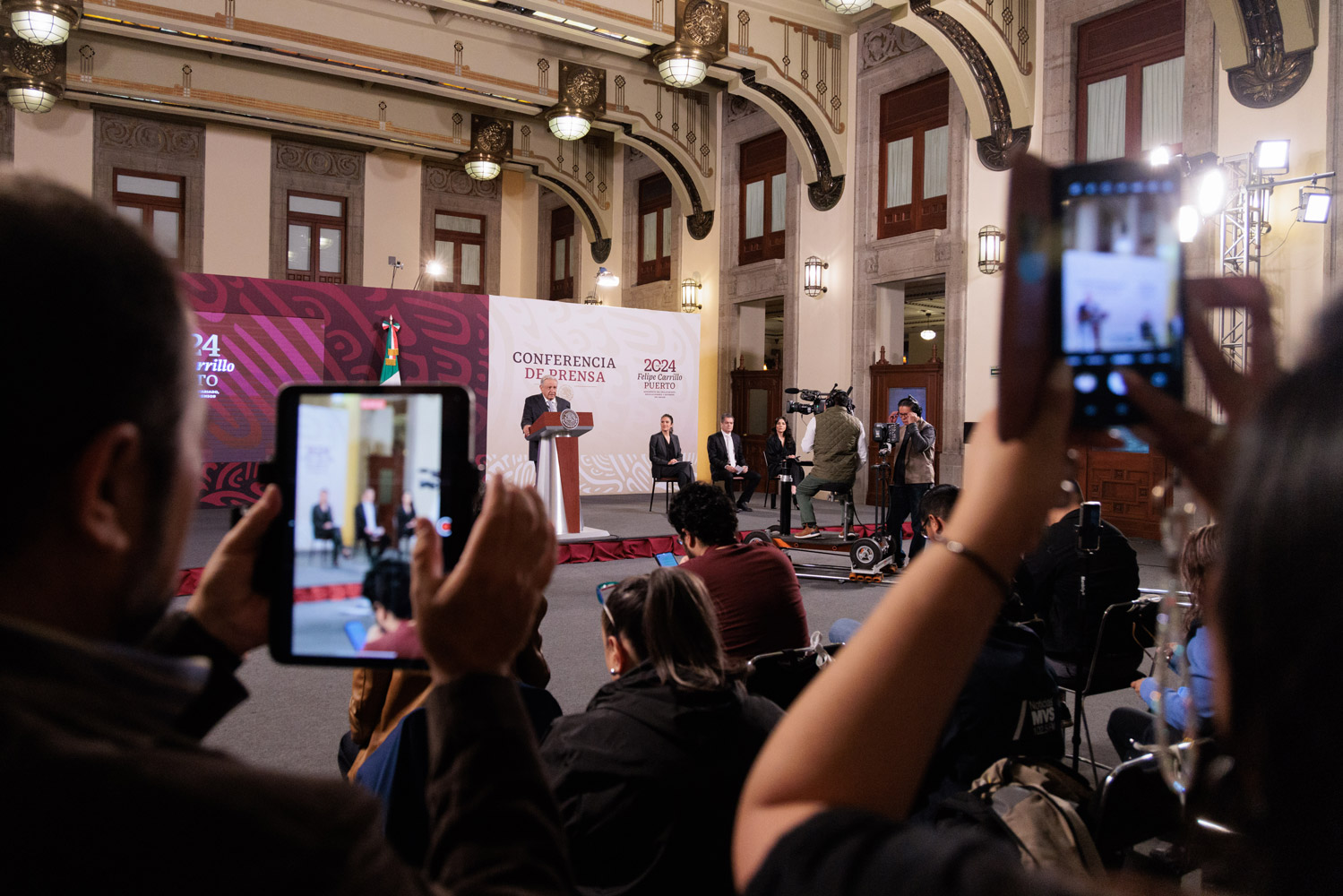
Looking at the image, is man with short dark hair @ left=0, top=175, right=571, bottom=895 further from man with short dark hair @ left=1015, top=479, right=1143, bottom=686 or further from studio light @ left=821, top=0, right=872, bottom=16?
studio light @ left=821, top=0, right=872, bottom=16

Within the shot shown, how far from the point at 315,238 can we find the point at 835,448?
10.5 m

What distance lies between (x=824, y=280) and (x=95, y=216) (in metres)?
11.6

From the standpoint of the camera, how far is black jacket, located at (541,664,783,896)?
142cm

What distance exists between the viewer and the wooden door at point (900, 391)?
34.6ft

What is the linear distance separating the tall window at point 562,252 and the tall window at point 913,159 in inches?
273

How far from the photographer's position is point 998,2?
29.6ft

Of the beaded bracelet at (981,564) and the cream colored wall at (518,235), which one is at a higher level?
the cream colored wall at (518,235)

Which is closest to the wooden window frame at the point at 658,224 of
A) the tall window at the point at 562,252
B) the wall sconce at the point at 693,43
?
the tall window at the point at 562,252

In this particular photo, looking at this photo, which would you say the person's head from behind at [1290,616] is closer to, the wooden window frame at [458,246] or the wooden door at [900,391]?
the wooden door at [900,391]

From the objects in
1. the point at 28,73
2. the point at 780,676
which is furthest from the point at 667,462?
the point at 28,73

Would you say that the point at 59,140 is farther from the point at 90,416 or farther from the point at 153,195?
the point at 90,416

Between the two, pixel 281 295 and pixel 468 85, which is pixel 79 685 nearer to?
pixel 281 295

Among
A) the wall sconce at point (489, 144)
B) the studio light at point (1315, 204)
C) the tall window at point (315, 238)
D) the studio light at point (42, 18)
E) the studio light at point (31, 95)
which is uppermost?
the wall sconce at point (489, 144)

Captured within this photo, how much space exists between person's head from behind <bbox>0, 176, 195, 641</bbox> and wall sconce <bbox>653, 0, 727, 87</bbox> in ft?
31.8
